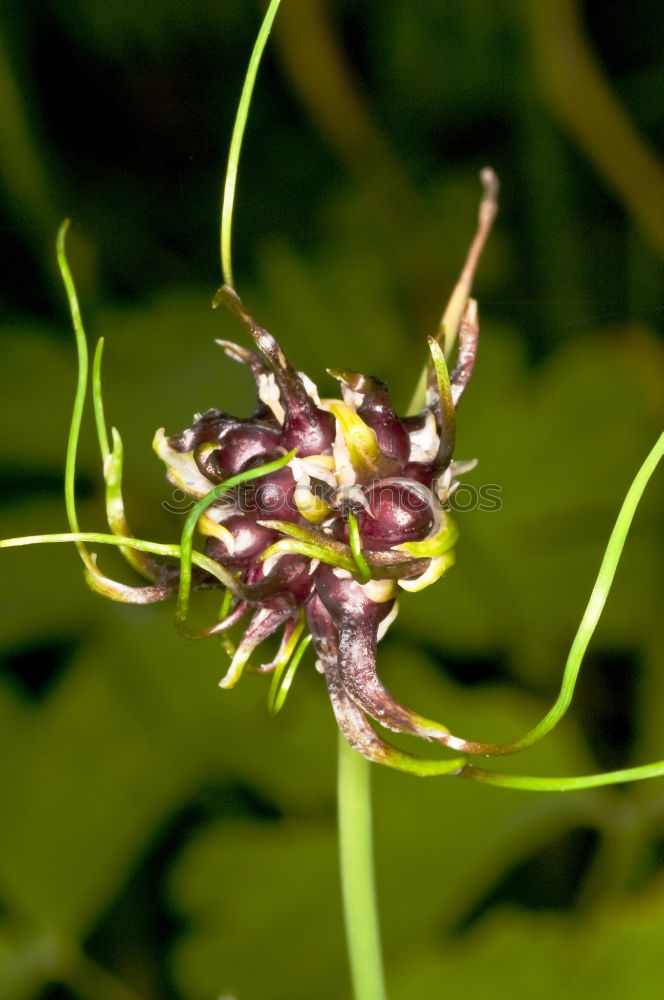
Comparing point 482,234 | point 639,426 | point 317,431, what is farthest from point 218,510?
point 639,426

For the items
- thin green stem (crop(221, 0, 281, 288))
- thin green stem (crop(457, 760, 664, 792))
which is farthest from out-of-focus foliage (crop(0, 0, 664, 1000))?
thin green stem (crop(221, 0, 281, 288))

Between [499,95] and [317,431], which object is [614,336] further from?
→ [317,431]

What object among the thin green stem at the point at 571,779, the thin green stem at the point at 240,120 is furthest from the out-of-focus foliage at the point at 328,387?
the thin green stem at the point at 240,120

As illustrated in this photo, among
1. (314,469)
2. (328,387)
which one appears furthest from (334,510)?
(328,387)

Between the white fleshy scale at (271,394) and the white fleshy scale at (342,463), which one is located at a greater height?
the white fleshy scale at (271,394)

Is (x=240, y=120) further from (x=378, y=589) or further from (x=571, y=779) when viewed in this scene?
(x=571, y=779)

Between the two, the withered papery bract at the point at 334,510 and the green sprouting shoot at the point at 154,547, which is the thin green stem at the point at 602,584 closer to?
the withered papery bract at the point at 334,510
